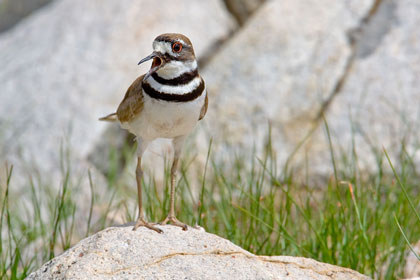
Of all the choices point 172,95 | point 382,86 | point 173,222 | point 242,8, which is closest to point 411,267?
point 173,222

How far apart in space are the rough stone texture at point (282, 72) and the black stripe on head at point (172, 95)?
9.82 feet

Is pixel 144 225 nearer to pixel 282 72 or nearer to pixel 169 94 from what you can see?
pixel 169 94

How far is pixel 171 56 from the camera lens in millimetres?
2912

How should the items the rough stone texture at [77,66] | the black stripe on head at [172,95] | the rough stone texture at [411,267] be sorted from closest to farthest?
the black stripe on head at [172,95], the rough stone texture at [411,267], the rough stone texture at [77,66]

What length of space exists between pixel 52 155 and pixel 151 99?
3.50 metres

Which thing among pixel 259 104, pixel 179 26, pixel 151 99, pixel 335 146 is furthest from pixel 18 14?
pixel 151 99

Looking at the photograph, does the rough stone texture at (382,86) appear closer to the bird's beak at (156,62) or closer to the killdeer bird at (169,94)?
the killdeer bird at (169,94)

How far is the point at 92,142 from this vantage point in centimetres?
638

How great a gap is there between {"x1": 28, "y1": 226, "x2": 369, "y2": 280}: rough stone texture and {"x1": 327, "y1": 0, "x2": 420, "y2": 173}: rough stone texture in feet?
9.86

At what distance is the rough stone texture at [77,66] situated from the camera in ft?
20.8

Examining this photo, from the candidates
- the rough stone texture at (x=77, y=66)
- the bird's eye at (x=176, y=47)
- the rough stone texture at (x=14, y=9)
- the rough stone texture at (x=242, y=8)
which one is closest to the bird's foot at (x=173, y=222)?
the bird's eye at (x=176, y=47)

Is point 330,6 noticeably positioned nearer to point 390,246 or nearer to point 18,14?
point 390,246

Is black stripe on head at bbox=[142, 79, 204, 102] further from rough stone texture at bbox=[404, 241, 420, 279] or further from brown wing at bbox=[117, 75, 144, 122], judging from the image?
rough stone texture at bbox=[404, 241, 420, 279]

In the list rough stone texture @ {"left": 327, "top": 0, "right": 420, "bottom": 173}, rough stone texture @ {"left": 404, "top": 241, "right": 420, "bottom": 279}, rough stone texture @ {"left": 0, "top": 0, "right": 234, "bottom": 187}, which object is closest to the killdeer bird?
rough stone texture @ {"left": 404, "top": 241, "right": 420, "bottom": 279}
